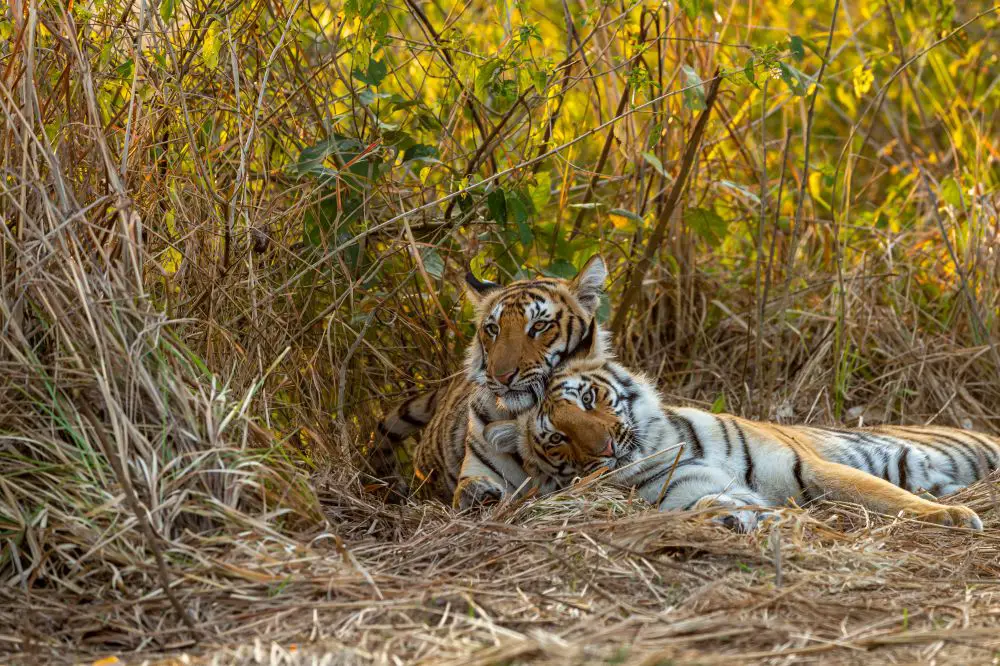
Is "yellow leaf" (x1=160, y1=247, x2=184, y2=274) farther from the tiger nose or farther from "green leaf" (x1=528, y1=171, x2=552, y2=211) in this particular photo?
"green leaf" (x1=528, y1=171, x2=552, y2=211)

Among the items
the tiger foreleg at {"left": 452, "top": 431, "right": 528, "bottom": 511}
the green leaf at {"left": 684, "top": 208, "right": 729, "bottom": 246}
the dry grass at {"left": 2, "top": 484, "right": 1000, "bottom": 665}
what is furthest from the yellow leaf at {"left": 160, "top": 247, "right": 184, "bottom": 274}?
the green leaf at {"left": 684, "top": 208, "right": 729, "bottom": 246}

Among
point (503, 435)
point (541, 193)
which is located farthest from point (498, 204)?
point (503, 435)

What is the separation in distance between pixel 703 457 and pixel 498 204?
120 cm

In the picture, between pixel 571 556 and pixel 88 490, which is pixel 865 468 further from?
pixel 88 490

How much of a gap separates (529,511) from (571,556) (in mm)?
528

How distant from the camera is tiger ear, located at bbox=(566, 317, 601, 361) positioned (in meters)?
4.01

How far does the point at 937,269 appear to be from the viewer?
214 inches

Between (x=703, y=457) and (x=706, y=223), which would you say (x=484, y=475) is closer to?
(x=703, y=457)

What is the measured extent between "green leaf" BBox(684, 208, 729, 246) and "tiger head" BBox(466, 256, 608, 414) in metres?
0.93

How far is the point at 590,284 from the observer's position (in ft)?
13.4

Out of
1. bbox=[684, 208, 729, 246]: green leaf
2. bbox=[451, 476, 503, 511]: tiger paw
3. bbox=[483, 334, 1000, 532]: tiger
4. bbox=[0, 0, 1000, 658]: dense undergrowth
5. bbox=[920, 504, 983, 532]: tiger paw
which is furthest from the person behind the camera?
bbox=[684, 208, 729, 246]: green leaf

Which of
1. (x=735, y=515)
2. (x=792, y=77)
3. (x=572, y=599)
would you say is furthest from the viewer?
(x=792, y=77)

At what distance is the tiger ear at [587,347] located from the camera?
401cm

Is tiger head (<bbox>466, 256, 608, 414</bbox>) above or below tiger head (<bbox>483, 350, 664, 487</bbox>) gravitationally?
above
